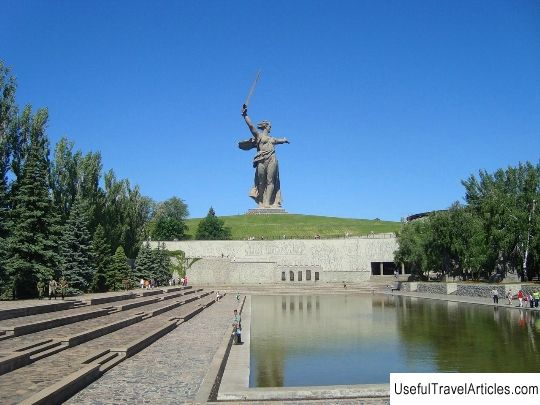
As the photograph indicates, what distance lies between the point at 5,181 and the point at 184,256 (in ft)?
90.1

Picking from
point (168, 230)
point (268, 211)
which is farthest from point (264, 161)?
point (168, 230)

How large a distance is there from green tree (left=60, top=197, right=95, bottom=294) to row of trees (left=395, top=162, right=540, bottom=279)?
958 inches

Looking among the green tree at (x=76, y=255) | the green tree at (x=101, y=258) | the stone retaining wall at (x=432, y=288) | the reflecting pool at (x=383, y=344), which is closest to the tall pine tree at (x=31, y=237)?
the green tree at (x=76, y=255)

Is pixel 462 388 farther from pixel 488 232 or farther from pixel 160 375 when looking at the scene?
pixel 488 232

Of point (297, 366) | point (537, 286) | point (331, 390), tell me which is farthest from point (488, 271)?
point (331, 390)

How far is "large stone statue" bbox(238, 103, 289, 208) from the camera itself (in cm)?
7069

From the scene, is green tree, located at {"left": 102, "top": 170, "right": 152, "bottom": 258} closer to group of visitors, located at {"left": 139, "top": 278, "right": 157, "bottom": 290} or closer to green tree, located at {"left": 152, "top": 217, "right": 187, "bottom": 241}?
group of visitors, located at {"left": 139, "top": 278, "right": 157, "bottom": 290}

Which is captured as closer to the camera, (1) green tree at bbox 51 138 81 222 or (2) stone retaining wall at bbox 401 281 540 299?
(2) stone retaining wall at bbox 401 281 540 299

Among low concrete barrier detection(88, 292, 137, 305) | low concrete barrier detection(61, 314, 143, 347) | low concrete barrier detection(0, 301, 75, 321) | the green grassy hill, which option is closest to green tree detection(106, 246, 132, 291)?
low concrete barrier detection(88, 292, 137, 305)

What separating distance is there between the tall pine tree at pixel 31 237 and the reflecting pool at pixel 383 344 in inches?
397

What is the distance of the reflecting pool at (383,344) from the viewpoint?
1192cm

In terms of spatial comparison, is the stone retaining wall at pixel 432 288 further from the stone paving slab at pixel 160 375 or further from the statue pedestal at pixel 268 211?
the statue pedestal at pixel 268 211

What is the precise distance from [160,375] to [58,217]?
1835 centimetres

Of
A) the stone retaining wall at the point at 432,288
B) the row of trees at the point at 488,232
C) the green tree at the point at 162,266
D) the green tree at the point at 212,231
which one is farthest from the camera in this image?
the green tree at the point at 212,231
